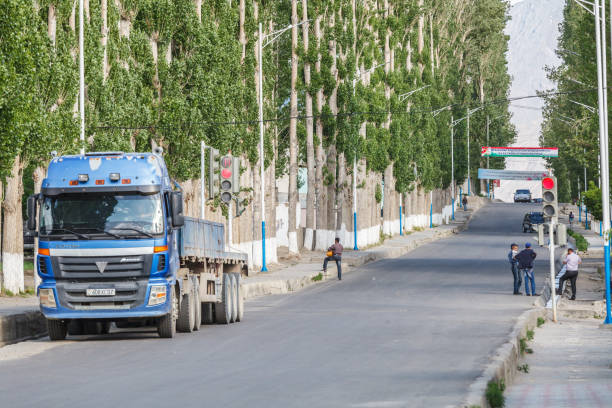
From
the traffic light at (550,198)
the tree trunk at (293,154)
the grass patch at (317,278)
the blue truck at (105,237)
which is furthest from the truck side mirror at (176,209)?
the tree trunk at (293,154)

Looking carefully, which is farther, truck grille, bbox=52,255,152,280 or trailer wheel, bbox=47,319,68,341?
trailer wheel, bbox=47,319,68,341

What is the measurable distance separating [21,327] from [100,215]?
4059 millimetres

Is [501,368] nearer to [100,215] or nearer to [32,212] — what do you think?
[100,215]

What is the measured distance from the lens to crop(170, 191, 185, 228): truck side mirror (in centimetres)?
2073

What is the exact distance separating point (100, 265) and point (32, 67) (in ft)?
41.8

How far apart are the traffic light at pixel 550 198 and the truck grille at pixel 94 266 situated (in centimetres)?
1284

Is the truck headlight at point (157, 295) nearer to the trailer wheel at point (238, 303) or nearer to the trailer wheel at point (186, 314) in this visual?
the trailer wheel at point (186, 314)

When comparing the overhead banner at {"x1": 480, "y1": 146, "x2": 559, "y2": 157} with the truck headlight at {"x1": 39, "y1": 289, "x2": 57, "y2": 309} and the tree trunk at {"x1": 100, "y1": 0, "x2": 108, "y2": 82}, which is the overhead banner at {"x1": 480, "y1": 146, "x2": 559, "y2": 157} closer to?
the tree trunk at {"x1": 100, "y1": 0, "x2": 108, "y2": 82}

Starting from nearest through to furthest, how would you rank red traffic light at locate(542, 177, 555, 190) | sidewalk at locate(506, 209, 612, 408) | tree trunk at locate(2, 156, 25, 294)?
sidewalk at locate(506, 209, 612, 408) < red traffic light at locate(542, 177, 555, 190) < tree trunk at locate(2, 156, 25, 294)

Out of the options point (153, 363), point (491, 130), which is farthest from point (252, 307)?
point (491, 130)

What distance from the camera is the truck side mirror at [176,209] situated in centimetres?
2073

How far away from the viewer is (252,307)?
33531mm

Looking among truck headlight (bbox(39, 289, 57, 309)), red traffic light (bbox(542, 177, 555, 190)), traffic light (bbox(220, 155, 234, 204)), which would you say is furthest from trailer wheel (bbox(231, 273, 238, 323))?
red traffic light (bbox(542, 177, 555, 190))

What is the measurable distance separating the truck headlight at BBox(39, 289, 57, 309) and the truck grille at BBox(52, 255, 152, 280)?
31 cm
